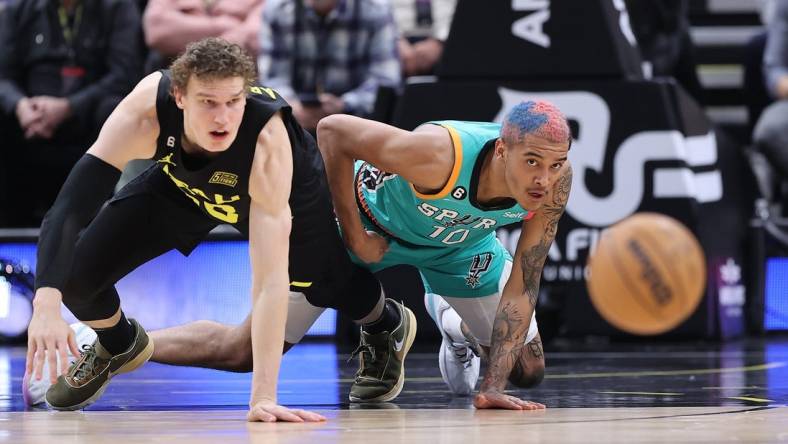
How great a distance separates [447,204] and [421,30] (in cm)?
454

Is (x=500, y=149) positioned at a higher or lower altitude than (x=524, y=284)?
higher

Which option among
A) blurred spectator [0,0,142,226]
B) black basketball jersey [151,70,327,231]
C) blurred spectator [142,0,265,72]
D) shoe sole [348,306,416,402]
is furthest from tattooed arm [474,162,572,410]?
blurred spectator [0,0,142,226]

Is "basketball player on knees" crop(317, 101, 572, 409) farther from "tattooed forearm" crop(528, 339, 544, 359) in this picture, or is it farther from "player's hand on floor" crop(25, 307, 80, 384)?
"player's hand on floor" crop(25, 307, 80, 384)

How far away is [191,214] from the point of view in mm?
4645

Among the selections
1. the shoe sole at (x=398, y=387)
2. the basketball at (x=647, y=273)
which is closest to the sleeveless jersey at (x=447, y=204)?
the shoe sole at (x=398, y=387)

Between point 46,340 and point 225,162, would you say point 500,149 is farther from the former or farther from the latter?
point 46,340

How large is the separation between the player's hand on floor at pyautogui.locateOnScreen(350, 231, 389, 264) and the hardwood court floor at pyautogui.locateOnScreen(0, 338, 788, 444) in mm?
528

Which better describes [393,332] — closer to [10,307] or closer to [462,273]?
[462,273]

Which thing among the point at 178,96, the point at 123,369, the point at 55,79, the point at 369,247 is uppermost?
the point at 55,79

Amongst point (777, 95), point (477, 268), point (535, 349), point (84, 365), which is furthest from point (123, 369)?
point (777, 95)

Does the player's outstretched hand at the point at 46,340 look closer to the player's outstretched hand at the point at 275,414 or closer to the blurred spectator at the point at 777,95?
the player's outstretched hand at the point at 275,414

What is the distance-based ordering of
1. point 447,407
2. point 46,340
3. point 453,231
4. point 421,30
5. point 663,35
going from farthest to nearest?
1. point 421,30
2. point 663,35
3. point 453,231
4. point 447,407
5. point 46,340

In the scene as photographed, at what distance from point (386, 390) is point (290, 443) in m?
1.69

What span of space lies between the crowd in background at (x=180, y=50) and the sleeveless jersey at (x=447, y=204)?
297 cm
